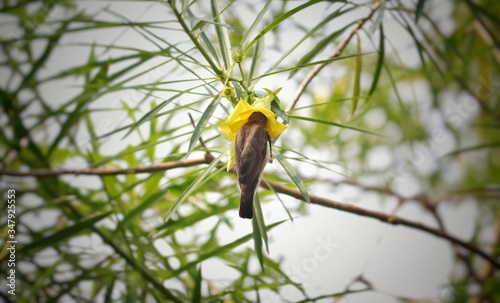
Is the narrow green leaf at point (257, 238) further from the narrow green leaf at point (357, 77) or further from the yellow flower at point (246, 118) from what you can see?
the narrow green leaf at point (357, 77)

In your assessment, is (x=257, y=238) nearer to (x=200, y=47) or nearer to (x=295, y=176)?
(x=295, y=176)

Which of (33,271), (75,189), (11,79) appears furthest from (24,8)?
(33,271)

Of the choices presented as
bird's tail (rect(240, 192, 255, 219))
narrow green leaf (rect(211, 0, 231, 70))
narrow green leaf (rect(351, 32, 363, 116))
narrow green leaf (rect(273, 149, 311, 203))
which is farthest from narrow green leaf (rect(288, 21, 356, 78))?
bird's tail (rect(240, 192, 255, 219))

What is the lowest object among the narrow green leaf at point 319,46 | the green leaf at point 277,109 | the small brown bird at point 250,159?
the small brown bird at point 250,159

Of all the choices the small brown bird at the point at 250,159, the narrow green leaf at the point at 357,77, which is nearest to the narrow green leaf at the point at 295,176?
the small brown bird at the point at 250,159

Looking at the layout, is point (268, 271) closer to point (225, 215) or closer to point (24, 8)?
point (225, 215)

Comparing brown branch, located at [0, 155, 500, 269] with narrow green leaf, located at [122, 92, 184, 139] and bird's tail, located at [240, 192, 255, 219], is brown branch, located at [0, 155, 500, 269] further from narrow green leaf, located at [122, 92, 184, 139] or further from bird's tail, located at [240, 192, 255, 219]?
bird's tail, located at [240, 192, 255, 219]
